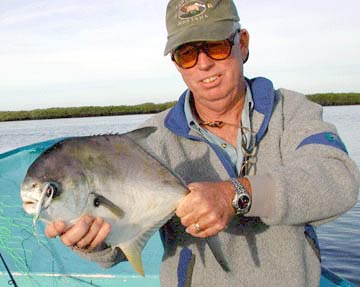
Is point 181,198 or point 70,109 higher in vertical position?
point 181,198

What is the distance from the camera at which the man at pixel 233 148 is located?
2957 millimetres

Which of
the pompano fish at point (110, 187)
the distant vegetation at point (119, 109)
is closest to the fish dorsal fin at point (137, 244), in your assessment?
the pompano fish at point (110, 187)

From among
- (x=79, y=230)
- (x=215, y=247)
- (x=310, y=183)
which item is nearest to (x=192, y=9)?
(x=310, y=183)

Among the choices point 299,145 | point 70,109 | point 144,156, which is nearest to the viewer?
point 144,156

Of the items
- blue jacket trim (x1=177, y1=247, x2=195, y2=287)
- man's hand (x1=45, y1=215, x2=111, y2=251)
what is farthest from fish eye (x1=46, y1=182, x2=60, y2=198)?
blue jacket trim (x1=177, y1=247, x2=195, y2=287)

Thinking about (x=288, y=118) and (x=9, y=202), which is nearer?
(x=288, y=118)

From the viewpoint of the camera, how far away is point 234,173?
10.6 ft

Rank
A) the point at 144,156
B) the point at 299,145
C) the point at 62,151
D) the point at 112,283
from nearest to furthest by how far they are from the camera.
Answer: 1. the point at 62,151
2. the point at 144,156
3. the point at 299,145
4. the point at 112,283

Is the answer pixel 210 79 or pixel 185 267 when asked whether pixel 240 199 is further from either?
pixel 210 79

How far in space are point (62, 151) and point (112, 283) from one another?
347 cm

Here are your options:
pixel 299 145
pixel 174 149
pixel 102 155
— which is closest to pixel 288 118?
pixel 299 145

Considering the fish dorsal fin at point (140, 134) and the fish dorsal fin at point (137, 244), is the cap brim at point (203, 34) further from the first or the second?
the fish dorsal fin at point (137, 244)

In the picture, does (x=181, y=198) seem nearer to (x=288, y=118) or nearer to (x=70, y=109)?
(x=288, y=118)

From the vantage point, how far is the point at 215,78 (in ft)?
10.7
